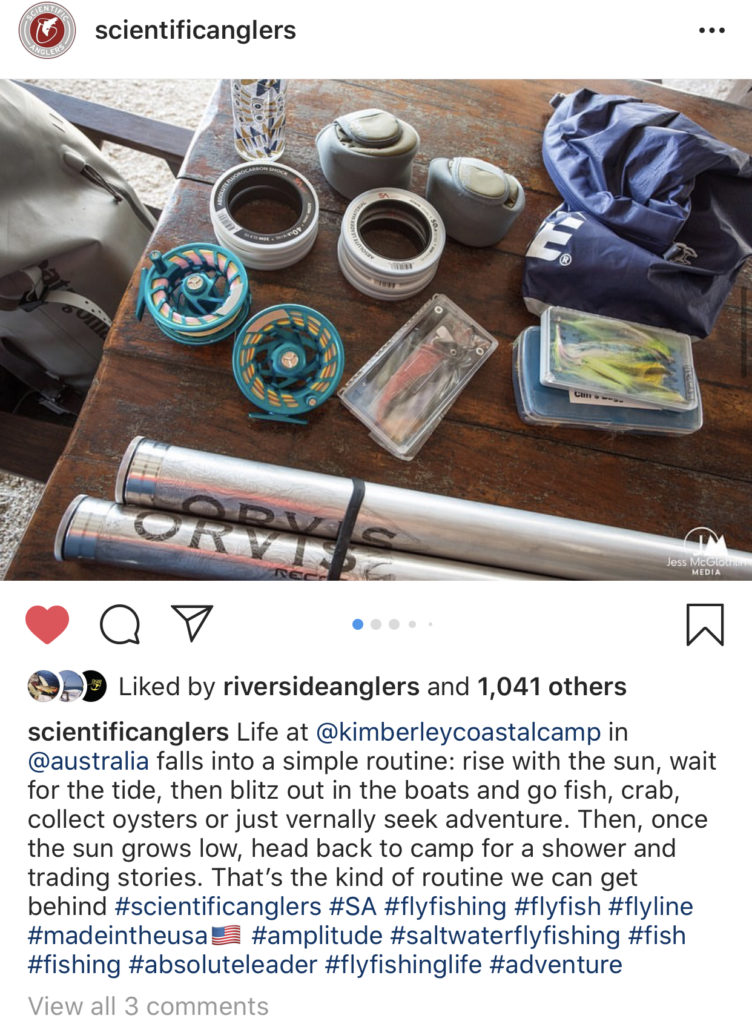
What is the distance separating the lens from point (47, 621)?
52 cm

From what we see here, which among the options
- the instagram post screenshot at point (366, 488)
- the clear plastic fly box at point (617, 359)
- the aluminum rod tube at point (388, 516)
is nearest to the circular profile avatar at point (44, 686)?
the instagram post screenshot at point (366, 488)

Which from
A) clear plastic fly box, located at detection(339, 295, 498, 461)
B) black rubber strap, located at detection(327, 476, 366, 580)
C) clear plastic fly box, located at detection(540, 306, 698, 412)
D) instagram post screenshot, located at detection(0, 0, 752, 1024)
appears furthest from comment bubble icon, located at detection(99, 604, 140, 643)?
clear plastic fly box, located at detection(540, 306, 698, 412)

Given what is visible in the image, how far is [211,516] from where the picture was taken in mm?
572

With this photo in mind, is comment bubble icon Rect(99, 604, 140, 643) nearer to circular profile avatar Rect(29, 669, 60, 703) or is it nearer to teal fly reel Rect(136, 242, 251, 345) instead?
circular profile avatar Rect(29, 669, 60, 703)

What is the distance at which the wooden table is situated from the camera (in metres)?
0.61

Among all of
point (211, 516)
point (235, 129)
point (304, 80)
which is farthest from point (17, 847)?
point (304, 80)

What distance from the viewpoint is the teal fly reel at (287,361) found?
1.98 ft

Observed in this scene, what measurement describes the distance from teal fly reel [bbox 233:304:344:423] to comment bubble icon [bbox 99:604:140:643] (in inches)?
8.2

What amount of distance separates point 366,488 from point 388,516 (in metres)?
0.03

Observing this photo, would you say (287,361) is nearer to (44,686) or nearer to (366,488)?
(366,488)
